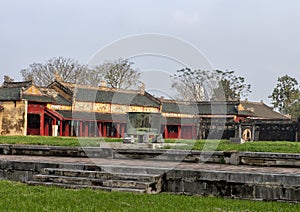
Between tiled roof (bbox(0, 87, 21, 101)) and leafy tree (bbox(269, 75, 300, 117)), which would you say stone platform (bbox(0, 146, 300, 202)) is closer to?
tiled roof (bbox(0, 87, 21, 101))

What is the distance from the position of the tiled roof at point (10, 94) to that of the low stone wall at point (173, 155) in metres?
21.2

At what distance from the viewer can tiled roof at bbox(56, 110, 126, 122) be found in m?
38.4

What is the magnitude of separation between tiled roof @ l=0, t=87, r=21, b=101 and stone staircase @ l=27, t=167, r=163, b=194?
26.0 metres

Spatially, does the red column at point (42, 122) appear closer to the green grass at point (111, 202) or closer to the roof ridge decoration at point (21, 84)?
the roof ridge decoration at point (21, 84)

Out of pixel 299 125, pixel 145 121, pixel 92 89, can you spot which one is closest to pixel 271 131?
pixel 299 125

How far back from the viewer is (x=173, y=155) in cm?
1208

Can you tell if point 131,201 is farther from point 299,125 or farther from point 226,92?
point 226,92

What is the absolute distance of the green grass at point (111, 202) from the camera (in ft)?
23.6

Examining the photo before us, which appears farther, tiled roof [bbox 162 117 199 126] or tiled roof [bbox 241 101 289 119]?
tiled roof [bbox 241 101 289 119]

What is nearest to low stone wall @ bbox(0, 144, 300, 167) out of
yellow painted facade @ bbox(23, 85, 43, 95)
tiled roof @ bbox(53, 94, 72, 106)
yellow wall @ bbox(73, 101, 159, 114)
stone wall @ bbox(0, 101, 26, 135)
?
stone wall @ bbox(0, 101, 26, 135)

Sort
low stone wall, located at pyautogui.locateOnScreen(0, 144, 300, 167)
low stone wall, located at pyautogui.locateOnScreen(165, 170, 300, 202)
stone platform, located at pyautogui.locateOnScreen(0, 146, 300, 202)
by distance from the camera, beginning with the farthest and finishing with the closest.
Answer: low stone wall, located at pyautogui.locateOnScreen(0, 144, 300, 167) → stone platform, located at pyautogui.locateOnScreen(0, 146, 300, 202) → low stone wall, located at pyautogui.locateOnScreen(165, 170, 300, 202)

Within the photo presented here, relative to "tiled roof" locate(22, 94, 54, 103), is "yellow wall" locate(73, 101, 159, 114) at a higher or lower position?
lower

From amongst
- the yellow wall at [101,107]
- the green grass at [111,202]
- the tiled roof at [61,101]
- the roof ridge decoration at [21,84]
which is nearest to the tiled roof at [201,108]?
the yellow wall at [101,107]

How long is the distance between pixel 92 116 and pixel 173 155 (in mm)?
27893
